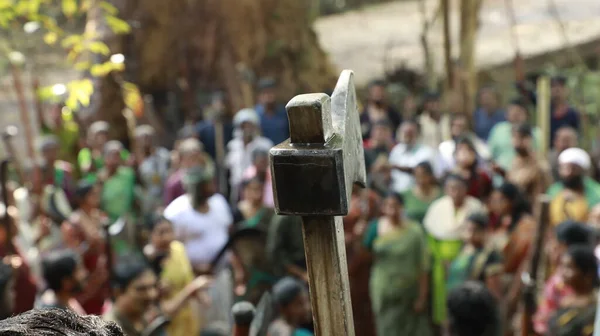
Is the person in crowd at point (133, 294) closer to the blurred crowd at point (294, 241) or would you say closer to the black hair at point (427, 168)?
the blurred crowd at point (294, 241)

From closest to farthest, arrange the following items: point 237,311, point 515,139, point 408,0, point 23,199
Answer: point 237,311 < point 23,199 < point 515,139 < point 408,0

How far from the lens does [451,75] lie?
418 inches

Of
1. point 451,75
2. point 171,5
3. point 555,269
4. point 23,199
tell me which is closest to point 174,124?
point 171,5

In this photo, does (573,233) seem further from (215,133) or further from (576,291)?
(215,133)

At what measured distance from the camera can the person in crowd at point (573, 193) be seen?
5141 mm

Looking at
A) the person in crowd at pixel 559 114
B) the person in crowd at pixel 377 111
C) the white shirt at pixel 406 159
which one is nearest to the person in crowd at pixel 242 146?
the white shirt at pixel 406 159

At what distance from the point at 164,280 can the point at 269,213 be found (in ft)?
3.65

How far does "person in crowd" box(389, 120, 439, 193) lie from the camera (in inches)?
257

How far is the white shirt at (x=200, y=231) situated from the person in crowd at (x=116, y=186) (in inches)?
32.4

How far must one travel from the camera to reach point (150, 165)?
279 inches

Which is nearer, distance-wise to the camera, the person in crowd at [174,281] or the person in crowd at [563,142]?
the person in crowd at [174,281]

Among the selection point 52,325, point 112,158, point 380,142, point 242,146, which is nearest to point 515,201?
point 380,142

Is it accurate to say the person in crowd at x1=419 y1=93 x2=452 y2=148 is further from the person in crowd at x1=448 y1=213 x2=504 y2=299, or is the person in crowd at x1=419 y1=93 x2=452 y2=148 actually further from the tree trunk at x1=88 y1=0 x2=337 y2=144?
the person in crowd at x1=448 y1=213 x2=504 y2=299

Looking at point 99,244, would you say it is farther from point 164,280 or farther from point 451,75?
point 451,75
